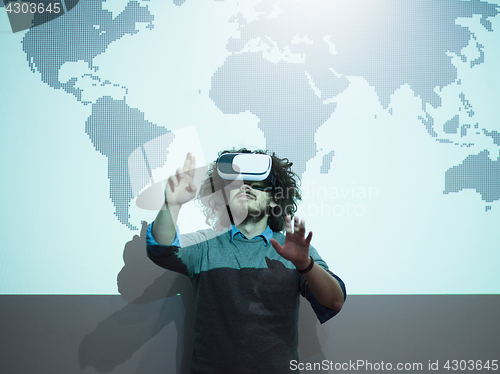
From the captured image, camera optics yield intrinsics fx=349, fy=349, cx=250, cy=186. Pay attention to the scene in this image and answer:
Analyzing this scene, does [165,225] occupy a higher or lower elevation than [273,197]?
lower

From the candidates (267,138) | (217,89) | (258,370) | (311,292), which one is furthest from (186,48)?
(258,370)

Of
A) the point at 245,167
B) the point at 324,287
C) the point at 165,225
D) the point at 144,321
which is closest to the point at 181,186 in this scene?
the point at 165,225

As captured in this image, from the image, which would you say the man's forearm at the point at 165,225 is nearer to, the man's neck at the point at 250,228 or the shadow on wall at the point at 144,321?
the man's neck at the point at 250,228

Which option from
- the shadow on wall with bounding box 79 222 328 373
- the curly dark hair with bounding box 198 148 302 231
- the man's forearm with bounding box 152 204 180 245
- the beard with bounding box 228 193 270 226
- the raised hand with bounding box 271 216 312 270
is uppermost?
the curly dark hair with bounding box 198 148 302 231

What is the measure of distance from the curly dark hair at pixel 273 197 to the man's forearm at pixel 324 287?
364 millimetres

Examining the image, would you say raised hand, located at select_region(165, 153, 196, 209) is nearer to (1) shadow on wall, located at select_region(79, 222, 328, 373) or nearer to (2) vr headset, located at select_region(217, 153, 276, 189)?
(2) vr headset, located at select_region(217, 153, 276, 189)

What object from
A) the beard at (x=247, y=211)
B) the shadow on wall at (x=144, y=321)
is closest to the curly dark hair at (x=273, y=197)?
the beard at (x=247, y=211)

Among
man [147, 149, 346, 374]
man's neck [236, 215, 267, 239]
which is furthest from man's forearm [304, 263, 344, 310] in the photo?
man's neck [236, 215, 267, 239]

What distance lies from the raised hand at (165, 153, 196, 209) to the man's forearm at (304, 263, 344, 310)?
17.9 inches

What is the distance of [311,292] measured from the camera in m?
1.24

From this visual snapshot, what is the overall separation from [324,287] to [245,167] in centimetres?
51

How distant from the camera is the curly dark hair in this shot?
1439 millimetres

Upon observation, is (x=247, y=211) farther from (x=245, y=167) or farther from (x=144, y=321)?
(x=144, y=321)

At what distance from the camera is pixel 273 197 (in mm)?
1395
